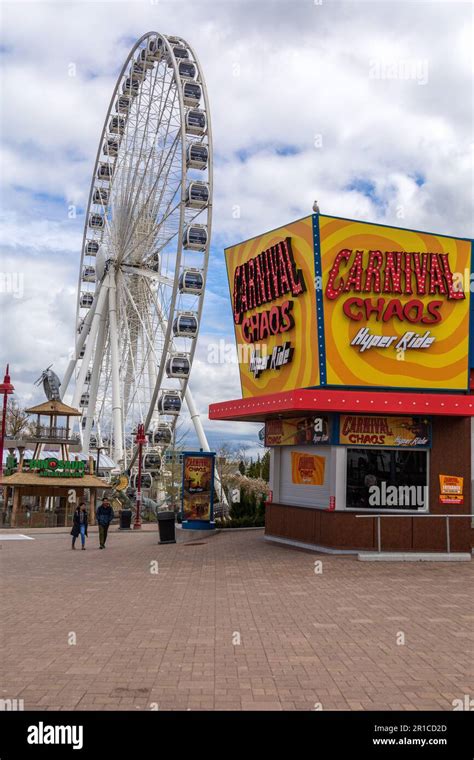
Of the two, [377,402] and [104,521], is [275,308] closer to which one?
[377,402]

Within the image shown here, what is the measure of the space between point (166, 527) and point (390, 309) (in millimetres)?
9450

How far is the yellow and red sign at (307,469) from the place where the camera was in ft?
60.6

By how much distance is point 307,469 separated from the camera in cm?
1908

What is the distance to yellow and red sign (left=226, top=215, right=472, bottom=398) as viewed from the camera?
59.2 feet

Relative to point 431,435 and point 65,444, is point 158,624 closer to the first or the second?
point 431,435

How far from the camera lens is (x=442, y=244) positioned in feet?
61.4

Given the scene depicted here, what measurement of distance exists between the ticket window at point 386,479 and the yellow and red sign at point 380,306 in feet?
5.59

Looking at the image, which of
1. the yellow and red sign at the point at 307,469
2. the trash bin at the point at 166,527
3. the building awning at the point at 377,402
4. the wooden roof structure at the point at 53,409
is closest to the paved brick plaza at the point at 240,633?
the yellow and red sign at the point at 307,469

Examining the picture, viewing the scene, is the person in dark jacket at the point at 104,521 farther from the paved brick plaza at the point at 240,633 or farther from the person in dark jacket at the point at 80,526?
the paved brick plaza at the point at 240,633

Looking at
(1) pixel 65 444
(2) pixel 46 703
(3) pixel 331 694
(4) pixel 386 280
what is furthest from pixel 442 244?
(1) pixel 65 444

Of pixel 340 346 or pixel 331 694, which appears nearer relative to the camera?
pixel 331 694

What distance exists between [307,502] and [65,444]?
2281 cm

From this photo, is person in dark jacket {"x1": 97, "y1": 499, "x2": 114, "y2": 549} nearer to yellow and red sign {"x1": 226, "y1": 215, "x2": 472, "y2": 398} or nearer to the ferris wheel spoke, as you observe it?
yellow and red sign {"x1": 226, "y1": 215, "x2": 472, "y2": 398}

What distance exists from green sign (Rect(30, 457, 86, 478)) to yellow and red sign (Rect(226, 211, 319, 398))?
17.0 metres
